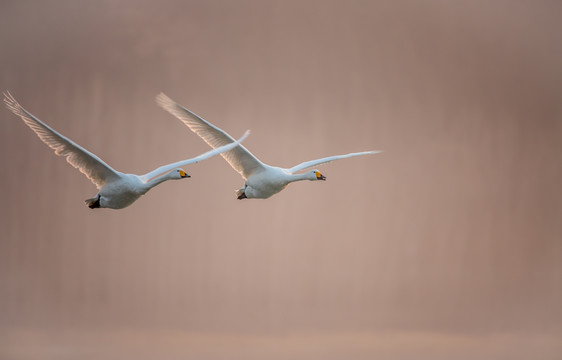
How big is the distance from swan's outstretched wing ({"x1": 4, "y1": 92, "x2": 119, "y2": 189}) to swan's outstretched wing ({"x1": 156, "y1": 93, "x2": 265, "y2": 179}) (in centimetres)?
136

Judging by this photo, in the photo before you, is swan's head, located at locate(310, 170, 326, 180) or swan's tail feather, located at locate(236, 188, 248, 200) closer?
swan's head, located at locate(310, 170, 326, 180)

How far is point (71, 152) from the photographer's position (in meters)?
12.1

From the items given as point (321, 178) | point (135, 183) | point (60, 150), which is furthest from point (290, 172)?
point (60, 150)

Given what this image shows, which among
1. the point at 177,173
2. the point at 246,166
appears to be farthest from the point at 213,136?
the point at 177,173

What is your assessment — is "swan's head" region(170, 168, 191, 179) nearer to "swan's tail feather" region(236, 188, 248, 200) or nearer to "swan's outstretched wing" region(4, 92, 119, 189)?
"swan's outstretched wing" region(4, 92, 119, 189)

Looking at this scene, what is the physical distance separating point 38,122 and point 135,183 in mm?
1614

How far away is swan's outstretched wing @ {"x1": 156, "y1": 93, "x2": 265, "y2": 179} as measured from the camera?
41.3 ft

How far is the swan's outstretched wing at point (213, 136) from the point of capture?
41.3ft

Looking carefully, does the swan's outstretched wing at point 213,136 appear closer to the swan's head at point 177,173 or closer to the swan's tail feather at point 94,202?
the swan's head at point 177,173

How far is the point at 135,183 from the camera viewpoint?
11992mm

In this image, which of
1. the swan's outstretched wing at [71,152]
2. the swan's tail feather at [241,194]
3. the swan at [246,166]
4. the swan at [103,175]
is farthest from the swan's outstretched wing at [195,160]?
the swan's tail feather at [241,194]

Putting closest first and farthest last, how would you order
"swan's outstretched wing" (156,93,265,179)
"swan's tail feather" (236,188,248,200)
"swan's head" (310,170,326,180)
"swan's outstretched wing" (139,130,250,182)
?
"swan's outstretched wing" (139,130,250,182), "swan's outstretched wing" (156,93,265,179), "swan's head" (310,170,326,180), "swan's tail feather" (236,188,248,200)

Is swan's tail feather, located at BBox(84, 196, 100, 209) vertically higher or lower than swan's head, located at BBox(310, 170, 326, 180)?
lower

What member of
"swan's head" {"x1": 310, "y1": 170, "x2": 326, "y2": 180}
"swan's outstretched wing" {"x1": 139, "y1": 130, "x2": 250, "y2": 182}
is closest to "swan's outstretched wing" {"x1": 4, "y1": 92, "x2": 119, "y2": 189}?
"swan's outstretched wing" {"x1": 139, "y1": 130, "x2": 250, "y2": 182}
